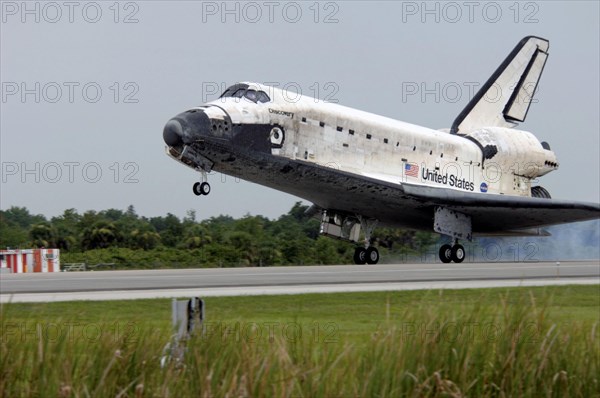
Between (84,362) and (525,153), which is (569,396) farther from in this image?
(525,153)

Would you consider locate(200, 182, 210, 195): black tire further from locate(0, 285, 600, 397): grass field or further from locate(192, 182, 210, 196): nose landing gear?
locate(0, 285, 600, 397): grass field

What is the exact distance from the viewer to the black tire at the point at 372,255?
2698 cm

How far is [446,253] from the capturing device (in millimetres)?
27234

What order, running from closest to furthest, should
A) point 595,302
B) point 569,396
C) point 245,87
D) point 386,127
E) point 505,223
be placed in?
point 569,396 → point 595,302 → point 245,87 → point 386,127 → point 505,223

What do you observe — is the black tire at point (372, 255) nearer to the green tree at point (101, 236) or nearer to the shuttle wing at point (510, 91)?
the shuttle wing at point (510, 91)

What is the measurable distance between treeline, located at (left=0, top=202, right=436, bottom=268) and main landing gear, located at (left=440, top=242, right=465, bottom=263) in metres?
2.84

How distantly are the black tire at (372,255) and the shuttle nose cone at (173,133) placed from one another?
25.2 feet

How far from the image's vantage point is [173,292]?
1366cm

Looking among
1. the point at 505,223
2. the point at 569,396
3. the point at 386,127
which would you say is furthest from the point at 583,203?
the point at 569,396

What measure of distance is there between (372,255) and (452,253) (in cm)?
227

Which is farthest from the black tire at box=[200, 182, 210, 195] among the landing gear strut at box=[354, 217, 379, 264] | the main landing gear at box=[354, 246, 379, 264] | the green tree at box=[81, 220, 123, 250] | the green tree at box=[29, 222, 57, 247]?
the green tree at box=[29, 222, 57, 247]

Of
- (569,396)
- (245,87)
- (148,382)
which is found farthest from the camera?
(245,87)

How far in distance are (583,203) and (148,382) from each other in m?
23.0

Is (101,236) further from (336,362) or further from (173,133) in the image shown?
(336,362)
